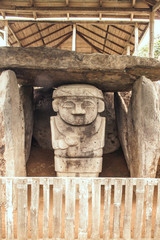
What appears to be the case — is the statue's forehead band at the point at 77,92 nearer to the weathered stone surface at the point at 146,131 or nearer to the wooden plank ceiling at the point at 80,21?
the weathered stone surface at the point at 146,131

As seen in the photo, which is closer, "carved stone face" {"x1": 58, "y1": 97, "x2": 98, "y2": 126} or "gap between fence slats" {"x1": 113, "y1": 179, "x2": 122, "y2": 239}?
"gap between fence slats" {"x1": 113, "y1": 179, "x2": 122, "y2": 239}

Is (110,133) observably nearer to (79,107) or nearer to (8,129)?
(79,107)

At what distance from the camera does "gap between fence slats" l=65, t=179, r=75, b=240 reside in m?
2.30

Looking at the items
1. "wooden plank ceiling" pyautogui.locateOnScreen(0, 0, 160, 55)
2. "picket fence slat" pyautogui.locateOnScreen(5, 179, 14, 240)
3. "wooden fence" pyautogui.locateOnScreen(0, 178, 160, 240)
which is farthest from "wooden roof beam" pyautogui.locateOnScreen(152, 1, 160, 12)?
"picket fence slat" pyautogui.locateOnScreen(5, 179, 14, 240)

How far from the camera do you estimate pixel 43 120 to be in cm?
489

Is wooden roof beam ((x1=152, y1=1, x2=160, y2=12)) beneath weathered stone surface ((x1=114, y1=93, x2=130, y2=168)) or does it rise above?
above

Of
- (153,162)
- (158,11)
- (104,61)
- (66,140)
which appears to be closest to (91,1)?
(158,11)

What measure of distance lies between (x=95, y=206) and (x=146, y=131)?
1.67 m

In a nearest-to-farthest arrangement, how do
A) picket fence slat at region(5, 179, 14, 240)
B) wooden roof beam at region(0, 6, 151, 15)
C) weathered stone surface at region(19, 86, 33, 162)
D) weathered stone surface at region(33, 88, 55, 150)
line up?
Answer: picket fence slat at region(5, 179, 14, 240), weathered stone surface at region(19, 86, 33, 162), weathered stone surface at region(33, 88, 55, 150), wooden roof beam at region(0, 6, 151, 15)

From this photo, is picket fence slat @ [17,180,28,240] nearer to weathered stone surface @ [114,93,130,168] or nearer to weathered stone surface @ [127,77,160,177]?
weathered stone surface @ [127,77,160,177]

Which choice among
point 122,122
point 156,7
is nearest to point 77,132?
point 122,122

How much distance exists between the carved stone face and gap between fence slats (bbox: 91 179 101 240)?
150 cm

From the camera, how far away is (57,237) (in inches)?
93.2

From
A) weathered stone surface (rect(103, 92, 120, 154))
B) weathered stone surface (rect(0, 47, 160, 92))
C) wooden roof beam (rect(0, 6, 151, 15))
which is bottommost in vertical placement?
weathered stone surface (rect(103, 92, 120, 154))
